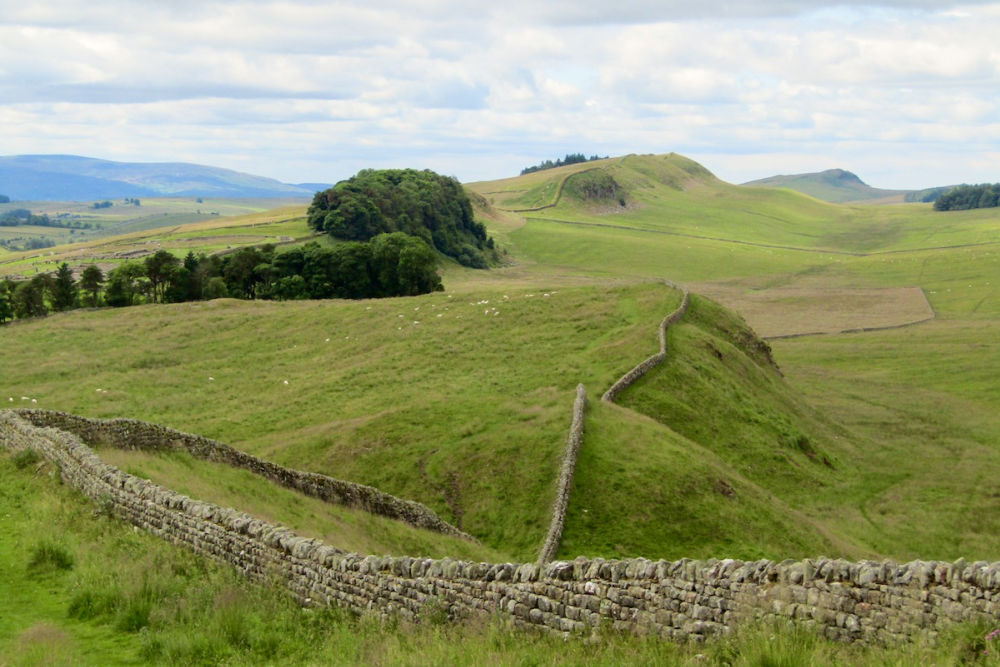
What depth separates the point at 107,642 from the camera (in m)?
14.5

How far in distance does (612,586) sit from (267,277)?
10235cm

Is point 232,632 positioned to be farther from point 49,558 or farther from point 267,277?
point 267,277

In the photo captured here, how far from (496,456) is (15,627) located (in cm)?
2812

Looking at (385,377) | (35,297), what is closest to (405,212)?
(35,297)

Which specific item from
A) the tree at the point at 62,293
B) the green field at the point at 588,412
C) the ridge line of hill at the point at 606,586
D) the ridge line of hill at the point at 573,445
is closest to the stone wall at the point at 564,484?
the ridge line of hill at the point at 573,445

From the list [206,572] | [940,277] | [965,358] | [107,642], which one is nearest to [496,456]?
[206,572]

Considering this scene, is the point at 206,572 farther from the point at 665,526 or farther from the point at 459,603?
the point at 665,526

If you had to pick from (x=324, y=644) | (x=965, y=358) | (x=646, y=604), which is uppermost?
(x=646, y=604)

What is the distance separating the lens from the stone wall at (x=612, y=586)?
1120 centimetres

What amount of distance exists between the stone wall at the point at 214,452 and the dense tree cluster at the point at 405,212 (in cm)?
12471

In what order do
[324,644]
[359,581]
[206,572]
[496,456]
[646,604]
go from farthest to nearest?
[496,456], [206,572], [359,581], [324,644], [646,604]

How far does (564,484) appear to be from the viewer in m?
36.6

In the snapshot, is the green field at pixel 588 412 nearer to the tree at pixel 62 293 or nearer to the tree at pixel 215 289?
the tree at pixel 62 293

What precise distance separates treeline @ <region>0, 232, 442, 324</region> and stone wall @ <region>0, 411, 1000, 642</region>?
293 feet
